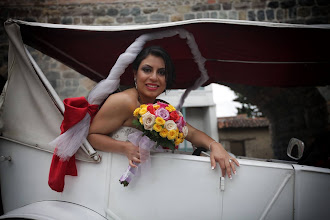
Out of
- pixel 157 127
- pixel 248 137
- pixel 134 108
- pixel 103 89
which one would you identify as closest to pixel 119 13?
pixel 103 89

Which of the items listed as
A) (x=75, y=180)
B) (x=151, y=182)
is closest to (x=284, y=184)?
(x=151, y=182)

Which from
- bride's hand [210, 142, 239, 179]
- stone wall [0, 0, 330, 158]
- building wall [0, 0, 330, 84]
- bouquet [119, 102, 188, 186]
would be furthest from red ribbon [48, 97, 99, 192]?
building wall [0, 0, 330, 84]

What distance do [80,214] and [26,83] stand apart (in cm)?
121

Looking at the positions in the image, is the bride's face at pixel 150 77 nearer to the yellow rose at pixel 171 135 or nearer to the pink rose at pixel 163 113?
the pink rose at pixel 163 113

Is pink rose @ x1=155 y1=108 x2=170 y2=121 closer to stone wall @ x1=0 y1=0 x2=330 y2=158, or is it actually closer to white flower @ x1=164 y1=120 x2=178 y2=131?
white flower @ x1=164 y1=120 x2=178 y2=131

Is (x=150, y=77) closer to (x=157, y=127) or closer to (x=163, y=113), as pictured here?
(x=163, y=113)

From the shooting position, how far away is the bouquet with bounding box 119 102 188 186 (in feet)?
5.56

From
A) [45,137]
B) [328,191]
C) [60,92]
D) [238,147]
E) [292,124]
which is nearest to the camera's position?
[328,191]

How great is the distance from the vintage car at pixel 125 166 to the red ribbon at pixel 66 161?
79 millimetres

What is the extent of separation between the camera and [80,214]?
1.71m

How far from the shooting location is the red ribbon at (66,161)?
177 cm

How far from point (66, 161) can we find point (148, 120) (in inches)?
28.0

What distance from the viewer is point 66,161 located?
5.85ft

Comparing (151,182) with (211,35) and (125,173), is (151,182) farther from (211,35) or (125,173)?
(211,35)
